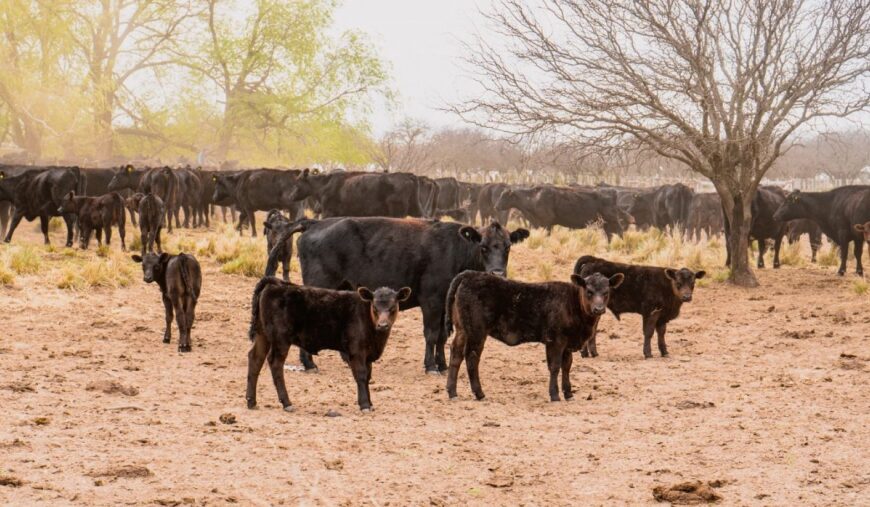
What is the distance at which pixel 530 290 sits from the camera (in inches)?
330

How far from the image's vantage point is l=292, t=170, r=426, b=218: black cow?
1944 cm

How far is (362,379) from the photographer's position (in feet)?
25.1

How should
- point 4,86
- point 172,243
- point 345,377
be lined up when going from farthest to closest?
point 4,86 < point 172,243 < point 345,377

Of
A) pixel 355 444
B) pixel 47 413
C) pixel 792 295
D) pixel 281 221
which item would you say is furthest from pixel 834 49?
pixel 47 413

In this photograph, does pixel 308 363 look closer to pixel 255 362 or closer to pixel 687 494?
pixel 255 362

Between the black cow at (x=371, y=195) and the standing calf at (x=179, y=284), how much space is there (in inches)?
363

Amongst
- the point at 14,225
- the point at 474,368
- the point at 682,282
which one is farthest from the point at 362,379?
the point at 14,225

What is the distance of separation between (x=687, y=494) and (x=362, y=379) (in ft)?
9.62

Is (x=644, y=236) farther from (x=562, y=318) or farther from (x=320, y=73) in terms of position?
(x=320, y=73)

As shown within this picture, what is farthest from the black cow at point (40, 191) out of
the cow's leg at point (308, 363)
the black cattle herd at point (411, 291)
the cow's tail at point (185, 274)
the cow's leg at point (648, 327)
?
the cow's leg at point (648, 327)

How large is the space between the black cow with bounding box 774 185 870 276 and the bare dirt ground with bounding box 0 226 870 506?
679 centimetres

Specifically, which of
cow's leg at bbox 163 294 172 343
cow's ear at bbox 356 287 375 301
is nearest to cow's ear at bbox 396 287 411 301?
cow's ear at bbox 356 287 375 301

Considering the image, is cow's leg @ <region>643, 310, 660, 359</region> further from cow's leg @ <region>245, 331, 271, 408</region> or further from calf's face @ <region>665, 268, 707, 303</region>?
cow's leg @ <region>245, 331, 271, 408</region>

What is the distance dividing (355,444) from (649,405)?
2933 millimetres
